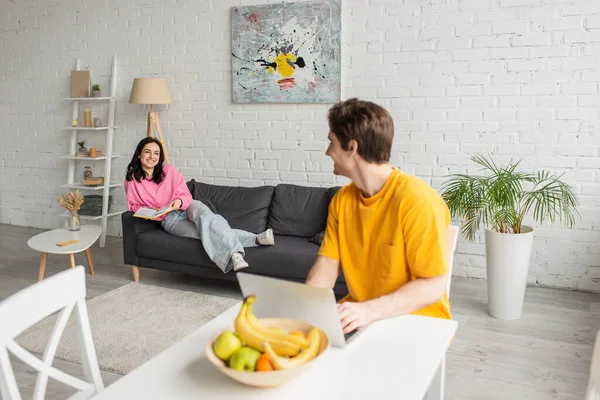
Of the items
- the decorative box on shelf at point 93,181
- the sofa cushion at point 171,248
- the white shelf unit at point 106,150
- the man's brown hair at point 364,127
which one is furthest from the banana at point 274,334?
the decorative box on shelf at point 93,181

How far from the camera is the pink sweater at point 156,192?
14.2 feet

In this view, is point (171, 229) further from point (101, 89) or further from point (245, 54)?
point (101, 89)

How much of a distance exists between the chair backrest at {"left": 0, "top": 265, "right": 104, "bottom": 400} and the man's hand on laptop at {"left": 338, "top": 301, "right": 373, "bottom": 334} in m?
0.70

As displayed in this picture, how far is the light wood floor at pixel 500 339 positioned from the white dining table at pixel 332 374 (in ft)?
4.12

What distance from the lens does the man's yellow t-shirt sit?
5.58 ft

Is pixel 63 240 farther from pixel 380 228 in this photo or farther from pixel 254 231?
pixel 380 228

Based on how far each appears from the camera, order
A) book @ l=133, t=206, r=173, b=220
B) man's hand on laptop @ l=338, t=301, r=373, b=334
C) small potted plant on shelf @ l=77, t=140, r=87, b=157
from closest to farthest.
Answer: man's hand on laptop @ l=338, t=301, r=373, b=334
book @ l=133, t=206, r=173, b=220
small potted plant on shelf @ l=77, t=140, r=87, b=157

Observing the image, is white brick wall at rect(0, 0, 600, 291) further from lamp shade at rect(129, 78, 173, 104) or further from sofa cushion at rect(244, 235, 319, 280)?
sofa cushion at rect(244, 235, 319, 280)

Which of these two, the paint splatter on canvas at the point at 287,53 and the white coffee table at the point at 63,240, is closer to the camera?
the white coffee table at the point at 63,240

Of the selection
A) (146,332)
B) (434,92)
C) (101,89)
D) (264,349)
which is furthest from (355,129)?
(101,89)

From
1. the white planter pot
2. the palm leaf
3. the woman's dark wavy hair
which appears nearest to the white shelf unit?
the woman's dark wavy hair

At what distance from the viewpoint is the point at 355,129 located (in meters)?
1.71

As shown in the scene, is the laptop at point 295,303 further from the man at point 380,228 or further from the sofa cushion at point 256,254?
the sofa cushion at point 256,254

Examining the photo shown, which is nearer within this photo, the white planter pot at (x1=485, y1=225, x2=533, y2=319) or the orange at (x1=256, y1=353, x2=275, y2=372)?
the orange at (x1=256, y1=353, x2=275, y2=372)
